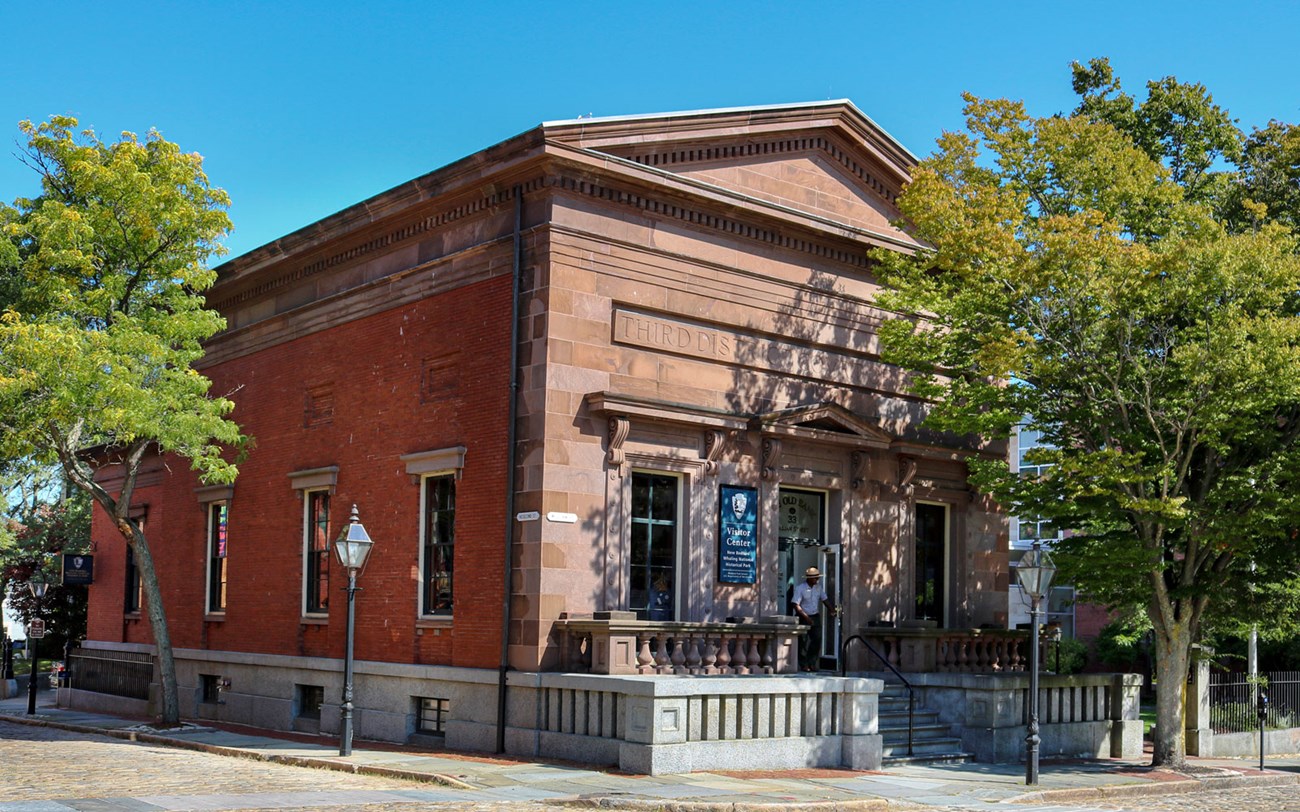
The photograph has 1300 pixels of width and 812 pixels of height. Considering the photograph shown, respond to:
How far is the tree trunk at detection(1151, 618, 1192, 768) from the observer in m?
21.9

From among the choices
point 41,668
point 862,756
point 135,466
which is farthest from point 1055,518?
point 41,668

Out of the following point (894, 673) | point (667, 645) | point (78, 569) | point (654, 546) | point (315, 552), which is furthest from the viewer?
point (78, 569)

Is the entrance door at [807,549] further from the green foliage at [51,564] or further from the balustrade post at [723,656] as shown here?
the green foliage at [51,564]

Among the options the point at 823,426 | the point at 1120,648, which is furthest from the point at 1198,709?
the point at 1120,648

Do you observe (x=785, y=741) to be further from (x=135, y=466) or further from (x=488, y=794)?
(x=135, y=466)

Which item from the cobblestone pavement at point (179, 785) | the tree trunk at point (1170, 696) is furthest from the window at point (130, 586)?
the tree trunk at point (1170, 696)

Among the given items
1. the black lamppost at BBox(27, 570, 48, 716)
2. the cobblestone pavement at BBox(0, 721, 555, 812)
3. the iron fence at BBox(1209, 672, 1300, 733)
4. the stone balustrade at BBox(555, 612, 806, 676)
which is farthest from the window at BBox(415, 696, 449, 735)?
the iron fence at BBox(1209, 672, 1300, 733)

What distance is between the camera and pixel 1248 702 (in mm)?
26812

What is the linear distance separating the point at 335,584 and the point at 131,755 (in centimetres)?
507

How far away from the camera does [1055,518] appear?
2264cm

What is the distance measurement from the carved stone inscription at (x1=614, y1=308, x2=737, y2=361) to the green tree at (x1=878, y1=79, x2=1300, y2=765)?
2.70 meters

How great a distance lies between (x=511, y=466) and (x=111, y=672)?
15014 millimetres

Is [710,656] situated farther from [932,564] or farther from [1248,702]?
[1248,702]

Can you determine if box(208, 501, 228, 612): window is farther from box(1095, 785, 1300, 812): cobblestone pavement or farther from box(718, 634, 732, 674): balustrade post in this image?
box(1095, 785, 1300, 812): cobblestone pavement
